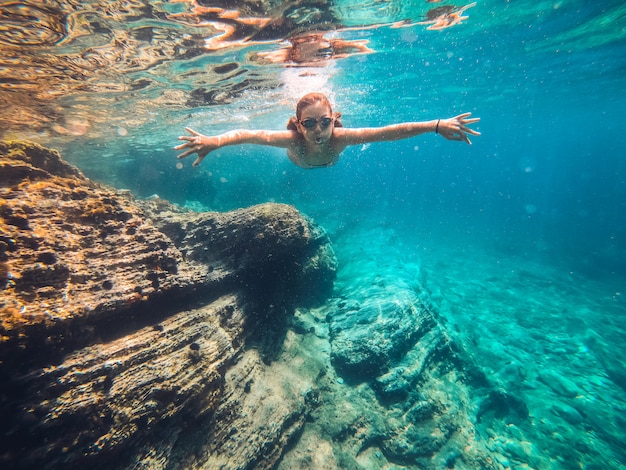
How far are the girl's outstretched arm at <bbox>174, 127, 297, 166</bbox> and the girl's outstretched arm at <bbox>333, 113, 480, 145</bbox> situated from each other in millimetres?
1043

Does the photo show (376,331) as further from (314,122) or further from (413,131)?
(314,122)

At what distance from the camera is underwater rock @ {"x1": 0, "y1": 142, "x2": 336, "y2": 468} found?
304 centimetres

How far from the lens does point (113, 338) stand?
399 centimetres

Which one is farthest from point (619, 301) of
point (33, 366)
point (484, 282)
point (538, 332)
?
point (33, 366)

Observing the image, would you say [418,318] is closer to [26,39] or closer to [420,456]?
[420,456]

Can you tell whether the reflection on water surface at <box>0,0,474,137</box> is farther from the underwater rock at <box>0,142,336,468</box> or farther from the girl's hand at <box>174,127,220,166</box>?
the girl's hand at <box>174,127,220,166</box>

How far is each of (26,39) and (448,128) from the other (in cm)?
1136

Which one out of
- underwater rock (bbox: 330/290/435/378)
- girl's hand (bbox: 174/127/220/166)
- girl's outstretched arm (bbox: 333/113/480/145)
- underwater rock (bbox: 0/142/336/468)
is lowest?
underwater rock (bbox: 330/290/435/378)

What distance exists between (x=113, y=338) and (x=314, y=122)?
4676 mm

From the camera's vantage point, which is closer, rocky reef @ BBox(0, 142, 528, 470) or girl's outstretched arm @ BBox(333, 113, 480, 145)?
rocky reef @ BBox(0, 142, 528, 470)

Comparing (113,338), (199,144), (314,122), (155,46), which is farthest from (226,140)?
(155,46)

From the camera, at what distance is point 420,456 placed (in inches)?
239

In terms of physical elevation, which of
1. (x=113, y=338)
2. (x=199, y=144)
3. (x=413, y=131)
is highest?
(x=413, y=131)

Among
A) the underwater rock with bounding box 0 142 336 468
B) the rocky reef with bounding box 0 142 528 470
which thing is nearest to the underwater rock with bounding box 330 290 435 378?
the rocky reef with bounding box 0 142 528 470
